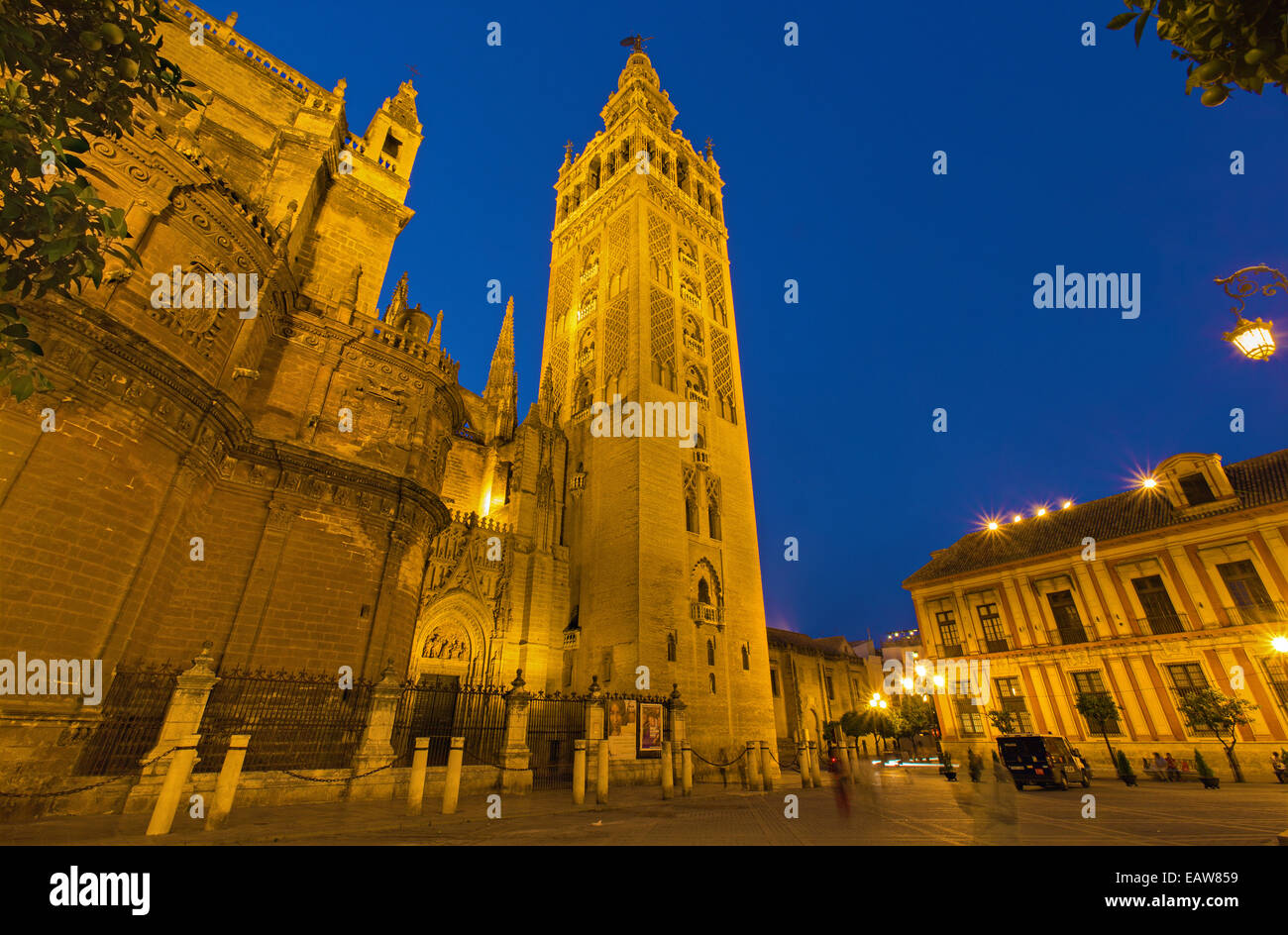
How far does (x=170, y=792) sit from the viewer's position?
24.7ft

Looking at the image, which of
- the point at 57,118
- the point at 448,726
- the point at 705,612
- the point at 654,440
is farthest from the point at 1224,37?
the point at 705,612

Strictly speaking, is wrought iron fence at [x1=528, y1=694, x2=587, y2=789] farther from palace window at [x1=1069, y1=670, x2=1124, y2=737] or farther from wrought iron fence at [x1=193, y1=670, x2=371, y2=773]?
palace window at [x1=1069, y1=670, x2=1124, y2=737]

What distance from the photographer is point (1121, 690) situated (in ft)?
73.3

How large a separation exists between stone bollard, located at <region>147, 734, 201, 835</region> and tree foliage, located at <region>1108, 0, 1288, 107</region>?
12.6 meters

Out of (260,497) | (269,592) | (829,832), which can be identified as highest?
(260,497)

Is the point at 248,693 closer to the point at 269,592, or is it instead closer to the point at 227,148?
the point at 269,592

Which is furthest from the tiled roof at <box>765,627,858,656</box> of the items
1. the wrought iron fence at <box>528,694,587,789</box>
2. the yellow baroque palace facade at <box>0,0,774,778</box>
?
the wrought iron fence at <box>528,694,587,789</box>

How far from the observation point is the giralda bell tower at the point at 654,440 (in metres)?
21.3

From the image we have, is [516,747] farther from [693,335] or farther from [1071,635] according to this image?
[1071,635]

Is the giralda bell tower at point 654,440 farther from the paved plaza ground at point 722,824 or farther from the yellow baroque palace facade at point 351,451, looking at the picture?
the paved plaza ground at point 722,824

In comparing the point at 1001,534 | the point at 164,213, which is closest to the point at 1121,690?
the point at 1001,534

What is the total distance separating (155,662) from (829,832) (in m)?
13.7

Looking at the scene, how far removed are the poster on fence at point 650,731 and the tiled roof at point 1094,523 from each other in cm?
1991
